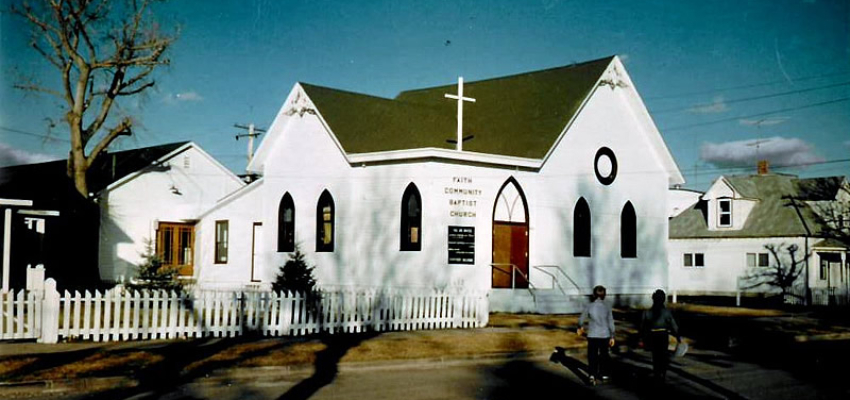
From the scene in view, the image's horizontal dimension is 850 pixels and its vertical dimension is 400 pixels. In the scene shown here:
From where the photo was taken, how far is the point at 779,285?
4706cm

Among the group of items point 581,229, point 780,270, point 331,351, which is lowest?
point 331,351

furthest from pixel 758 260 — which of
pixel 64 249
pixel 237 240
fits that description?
pixel 64 249

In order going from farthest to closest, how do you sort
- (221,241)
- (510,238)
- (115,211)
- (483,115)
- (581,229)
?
(115,211)
(221,241)
(483,115)
(581,229)
(510,238)

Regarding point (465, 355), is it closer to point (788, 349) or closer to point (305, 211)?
point (788, 349)

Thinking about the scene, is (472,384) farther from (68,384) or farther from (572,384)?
(68,384)

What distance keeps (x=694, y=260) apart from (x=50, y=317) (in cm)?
4167

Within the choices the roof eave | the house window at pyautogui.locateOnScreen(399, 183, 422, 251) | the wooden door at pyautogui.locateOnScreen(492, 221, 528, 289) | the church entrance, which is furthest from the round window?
the house window at pyautogui.locateOnScreen(399, 183, 422, 251)

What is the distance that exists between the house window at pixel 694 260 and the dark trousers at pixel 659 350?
38422mm

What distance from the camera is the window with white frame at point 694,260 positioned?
5172 centimetres

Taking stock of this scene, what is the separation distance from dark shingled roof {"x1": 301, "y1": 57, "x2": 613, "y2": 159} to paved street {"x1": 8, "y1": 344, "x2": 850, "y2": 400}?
41.4 ft

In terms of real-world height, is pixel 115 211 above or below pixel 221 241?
above

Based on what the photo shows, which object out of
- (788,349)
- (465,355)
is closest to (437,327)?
(465,355)

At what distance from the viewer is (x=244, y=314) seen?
63.9 ft

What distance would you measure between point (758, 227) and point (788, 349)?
95.1 ft
